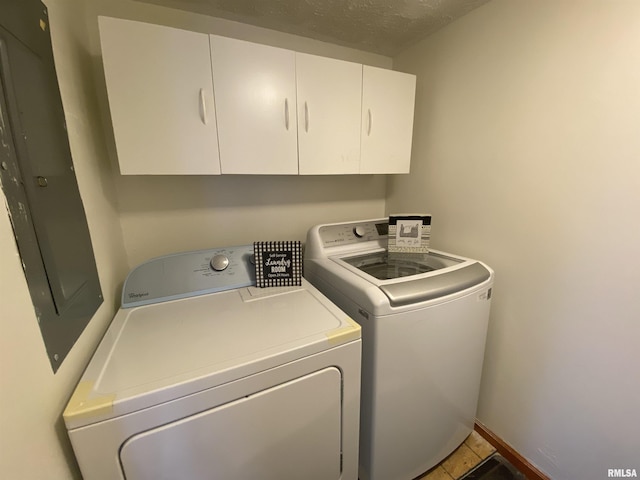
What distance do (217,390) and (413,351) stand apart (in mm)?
722

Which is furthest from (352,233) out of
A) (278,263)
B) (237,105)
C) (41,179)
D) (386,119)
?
(41,179)

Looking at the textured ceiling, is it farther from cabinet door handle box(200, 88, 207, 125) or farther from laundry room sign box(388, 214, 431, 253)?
laundry room sign box(388, 214, 431, 253)

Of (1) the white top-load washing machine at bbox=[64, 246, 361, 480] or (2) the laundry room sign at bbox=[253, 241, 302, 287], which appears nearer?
(1) the white top-load washing machine at bbox=[64, 246, 361, 480]

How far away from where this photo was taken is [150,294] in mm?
1092

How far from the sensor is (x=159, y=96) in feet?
3.28

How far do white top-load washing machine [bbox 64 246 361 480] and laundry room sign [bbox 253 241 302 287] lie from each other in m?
0.13

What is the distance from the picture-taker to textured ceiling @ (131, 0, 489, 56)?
4.05ft

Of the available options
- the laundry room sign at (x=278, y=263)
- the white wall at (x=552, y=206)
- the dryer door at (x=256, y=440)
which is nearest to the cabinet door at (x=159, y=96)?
the laundry room sign at (x=278, y=263)

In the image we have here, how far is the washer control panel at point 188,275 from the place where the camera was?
1.09 metres

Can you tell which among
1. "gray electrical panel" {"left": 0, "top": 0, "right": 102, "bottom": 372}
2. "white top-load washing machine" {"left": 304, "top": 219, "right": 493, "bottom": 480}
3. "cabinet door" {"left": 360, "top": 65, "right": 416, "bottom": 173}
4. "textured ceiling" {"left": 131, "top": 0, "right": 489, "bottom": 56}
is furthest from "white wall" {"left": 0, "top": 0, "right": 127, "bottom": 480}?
"cabinet door" {"left": 360, "top": 65, "right": 416, "bottom": 173}

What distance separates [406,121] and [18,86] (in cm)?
152

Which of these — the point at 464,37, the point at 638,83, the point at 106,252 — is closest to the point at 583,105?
the point at 638,83

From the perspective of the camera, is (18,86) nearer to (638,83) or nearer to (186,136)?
(186,136)

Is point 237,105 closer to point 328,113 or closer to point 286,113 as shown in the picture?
point 286,113
